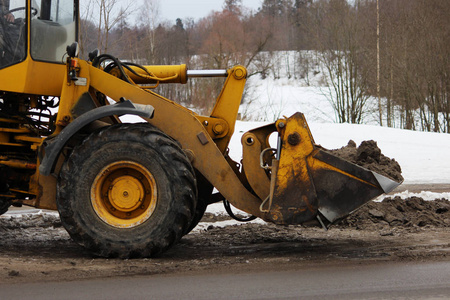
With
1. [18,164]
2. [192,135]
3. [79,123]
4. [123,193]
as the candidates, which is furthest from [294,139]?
[18,164]

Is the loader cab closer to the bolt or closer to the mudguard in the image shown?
the mudguard

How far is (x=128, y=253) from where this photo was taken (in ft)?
16.4

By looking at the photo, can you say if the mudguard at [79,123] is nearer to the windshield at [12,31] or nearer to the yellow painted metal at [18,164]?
the yellow painted metal at [18,164]

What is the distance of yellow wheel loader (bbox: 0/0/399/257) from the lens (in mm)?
5020

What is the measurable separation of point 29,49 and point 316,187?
311 centimetres

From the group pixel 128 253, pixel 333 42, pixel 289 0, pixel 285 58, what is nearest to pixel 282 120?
pixel 128 253

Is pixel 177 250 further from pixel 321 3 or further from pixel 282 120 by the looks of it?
pixel 321 3

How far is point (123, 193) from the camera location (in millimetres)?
5156

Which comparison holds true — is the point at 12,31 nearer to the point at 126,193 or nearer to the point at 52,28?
the point at 52,28

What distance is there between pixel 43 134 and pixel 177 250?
1.98 m

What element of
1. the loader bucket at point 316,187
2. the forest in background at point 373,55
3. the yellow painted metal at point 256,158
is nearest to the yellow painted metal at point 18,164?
the yellow painted metal at point 256,158

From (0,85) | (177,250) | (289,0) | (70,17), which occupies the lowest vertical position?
(177,250)

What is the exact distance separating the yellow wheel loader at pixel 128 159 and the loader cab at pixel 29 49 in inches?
0.4

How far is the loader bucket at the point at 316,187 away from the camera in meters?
5.07
